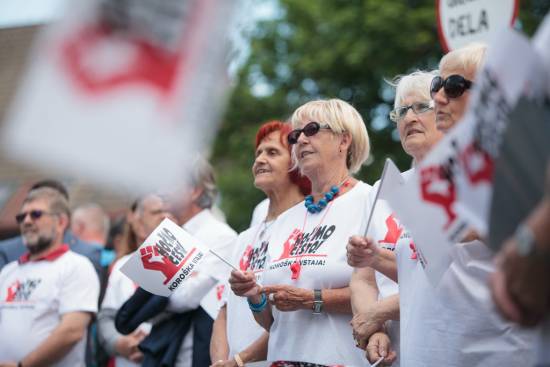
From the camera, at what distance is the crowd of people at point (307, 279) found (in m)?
2.86

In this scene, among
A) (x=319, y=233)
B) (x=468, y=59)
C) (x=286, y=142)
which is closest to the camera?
(x=468, y=59)

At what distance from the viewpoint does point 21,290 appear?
19.5ft

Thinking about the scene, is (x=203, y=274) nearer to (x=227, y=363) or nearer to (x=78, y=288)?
(x=227, y=363)

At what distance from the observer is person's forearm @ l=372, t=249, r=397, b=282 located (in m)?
3.44

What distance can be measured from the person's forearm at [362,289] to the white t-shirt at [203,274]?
4.78 feet

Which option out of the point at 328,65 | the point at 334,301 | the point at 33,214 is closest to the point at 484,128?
the point at 334,301

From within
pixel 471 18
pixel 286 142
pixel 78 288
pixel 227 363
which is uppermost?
pixel 471 18

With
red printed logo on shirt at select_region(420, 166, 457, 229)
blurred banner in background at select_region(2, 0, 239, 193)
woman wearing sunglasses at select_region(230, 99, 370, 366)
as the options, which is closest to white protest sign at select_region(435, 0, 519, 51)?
woman wearing sunglasses at select_region(230, 99, 370, 366)

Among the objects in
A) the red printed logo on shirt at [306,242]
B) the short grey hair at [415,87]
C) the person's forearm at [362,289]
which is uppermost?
the short grey hair at [415,87]

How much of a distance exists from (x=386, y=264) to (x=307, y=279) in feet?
1.77

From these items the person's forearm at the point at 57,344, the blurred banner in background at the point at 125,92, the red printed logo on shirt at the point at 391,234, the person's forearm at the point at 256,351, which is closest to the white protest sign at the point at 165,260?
the person's forearm at the point at 256,351

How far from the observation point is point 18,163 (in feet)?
3.75

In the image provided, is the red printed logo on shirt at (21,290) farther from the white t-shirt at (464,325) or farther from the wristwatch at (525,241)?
the wristwatch at (525,241)

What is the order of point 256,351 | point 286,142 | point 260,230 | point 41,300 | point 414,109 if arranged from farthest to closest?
point 41,300 < point 286,142 < point 260,230 < point 256,351 < point 414,109
